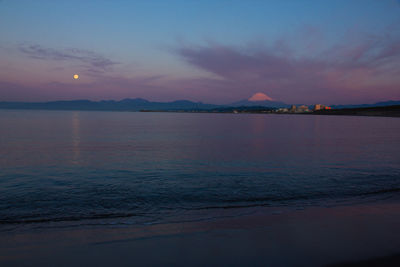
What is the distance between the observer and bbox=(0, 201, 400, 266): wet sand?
5406 mm

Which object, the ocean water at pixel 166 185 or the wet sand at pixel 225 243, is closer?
the wet sand at pixel 225 243

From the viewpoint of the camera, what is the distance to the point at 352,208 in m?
8.91

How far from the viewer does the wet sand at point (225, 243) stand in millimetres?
5406

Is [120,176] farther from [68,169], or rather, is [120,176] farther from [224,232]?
[224,232]

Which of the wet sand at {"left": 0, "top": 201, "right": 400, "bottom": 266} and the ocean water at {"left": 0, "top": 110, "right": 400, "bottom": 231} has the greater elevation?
the wet sand at {"left": 0, "top": 201, "right": 400, "bottom": 266}

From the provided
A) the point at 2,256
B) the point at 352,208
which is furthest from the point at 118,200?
the point at 352,208

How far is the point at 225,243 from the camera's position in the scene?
6.19 metres

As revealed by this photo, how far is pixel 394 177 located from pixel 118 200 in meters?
13.5

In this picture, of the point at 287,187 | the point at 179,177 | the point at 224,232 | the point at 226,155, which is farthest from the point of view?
the point at 226,155

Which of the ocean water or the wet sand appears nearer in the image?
the wet sand

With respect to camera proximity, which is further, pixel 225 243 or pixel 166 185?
pixel 166 185

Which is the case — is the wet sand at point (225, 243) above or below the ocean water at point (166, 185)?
above

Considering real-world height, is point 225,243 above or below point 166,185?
above

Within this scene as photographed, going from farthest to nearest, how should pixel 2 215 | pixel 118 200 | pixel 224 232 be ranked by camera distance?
pixel 118 200 < pixel 2 215 < pixel 224 232
